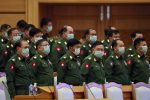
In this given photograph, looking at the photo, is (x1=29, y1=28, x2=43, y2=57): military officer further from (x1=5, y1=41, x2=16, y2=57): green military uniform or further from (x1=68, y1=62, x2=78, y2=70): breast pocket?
(x1=68, y1=62, x2=78, y2=70): breast pocket

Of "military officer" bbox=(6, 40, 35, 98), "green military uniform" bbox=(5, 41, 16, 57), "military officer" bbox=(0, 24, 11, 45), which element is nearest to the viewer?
"military officer" bbox=(6, 40, 35, 98)

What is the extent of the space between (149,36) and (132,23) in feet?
1.67

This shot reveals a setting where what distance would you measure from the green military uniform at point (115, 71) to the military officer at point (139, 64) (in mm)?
162

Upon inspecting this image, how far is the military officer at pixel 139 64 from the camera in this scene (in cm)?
744

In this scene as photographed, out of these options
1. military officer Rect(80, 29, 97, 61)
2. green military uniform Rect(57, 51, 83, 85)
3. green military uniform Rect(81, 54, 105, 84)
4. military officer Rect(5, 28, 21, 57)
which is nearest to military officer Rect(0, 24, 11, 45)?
military officer Rect(5, 28, 21, 57)

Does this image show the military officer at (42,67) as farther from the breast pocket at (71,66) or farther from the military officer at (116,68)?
the military officer at (116,68)

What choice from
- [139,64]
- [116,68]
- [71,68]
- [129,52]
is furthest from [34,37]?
[139,64]

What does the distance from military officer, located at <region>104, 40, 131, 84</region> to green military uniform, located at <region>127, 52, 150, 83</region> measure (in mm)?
131

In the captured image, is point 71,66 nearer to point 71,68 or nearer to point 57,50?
point 71,68

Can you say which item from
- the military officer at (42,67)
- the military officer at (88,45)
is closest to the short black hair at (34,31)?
the military officer at (42,67)

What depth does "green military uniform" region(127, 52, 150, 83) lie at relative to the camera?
7.43 meters

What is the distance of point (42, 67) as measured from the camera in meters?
6.74

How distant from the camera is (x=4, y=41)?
799cm

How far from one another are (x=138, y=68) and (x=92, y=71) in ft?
3.00
